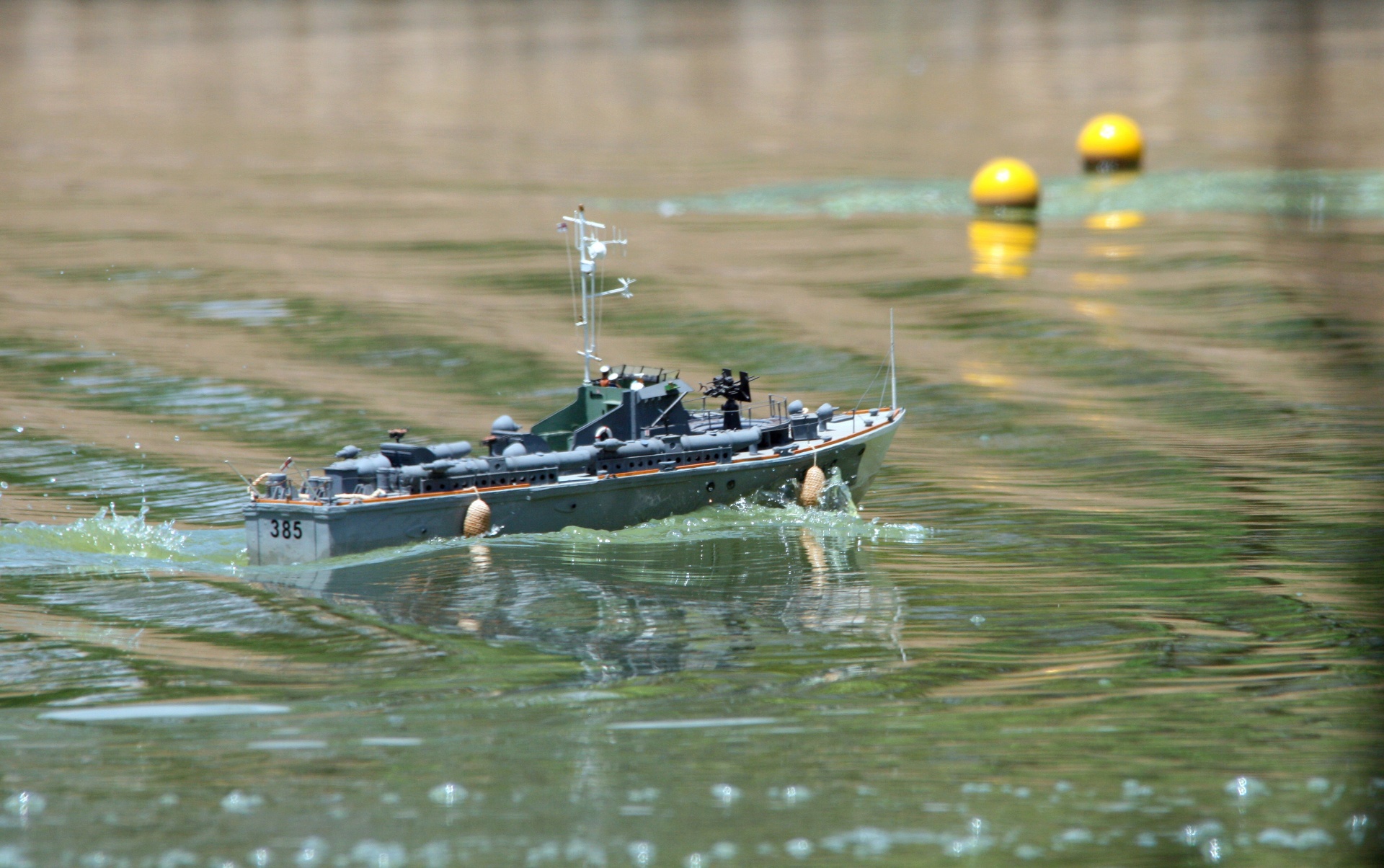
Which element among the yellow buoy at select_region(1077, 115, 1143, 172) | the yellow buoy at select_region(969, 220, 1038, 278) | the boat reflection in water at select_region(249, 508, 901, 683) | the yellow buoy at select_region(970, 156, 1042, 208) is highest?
the yellow buoy at select_region(1077, 115, 1143, 172)

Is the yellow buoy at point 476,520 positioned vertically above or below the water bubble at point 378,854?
above

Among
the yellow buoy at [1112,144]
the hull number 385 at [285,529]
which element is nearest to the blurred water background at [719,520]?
the hull number 385 at [285,529]

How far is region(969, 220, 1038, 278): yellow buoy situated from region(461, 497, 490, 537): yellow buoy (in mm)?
23780

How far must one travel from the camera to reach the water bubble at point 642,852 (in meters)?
15.8

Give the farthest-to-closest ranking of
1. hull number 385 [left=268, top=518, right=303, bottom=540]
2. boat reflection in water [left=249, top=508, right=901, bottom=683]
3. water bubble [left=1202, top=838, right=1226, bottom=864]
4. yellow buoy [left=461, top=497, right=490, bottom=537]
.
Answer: yellow buoy [left=461, top=497, right=490, bottom=537], hull number 385 [left=268, top=518, right=303, bottom=540], boat reflection in water [left=249, top=508, right=901, bottom=683], water bubble [left=1202, top=838, right=1226, bottom=864]

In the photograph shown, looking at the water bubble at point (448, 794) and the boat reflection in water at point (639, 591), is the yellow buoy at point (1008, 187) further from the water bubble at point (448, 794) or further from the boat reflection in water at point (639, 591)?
the water bubble at point (448, 794)

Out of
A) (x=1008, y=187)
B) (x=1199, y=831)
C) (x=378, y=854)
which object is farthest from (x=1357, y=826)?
(x=1008, y=187)

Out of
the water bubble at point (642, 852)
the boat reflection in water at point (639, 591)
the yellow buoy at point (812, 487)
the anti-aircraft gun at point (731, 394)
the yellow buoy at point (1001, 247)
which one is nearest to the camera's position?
the water bubble at point (642, 852)

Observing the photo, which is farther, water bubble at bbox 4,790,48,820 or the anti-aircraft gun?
the anti-aircraft gun

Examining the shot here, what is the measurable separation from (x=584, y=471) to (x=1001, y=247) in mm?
26407

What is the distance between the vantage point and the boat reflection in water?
22.6m

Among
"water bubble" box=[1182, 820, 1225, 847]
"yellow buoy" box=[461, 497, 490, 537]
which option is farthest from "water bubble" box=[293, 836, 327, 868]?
"yellow buoy" box=[461, 497, 490, 537]

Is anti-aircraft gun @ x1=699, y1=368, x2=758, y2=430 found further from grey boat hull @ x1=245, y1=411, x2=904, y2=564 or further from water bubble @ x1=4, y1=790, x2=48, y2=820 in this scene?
water bubble @ x1=4, y1=790, x2=48, y2=820

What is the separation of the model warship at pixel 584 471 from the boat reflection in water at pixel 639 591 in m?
0.42
